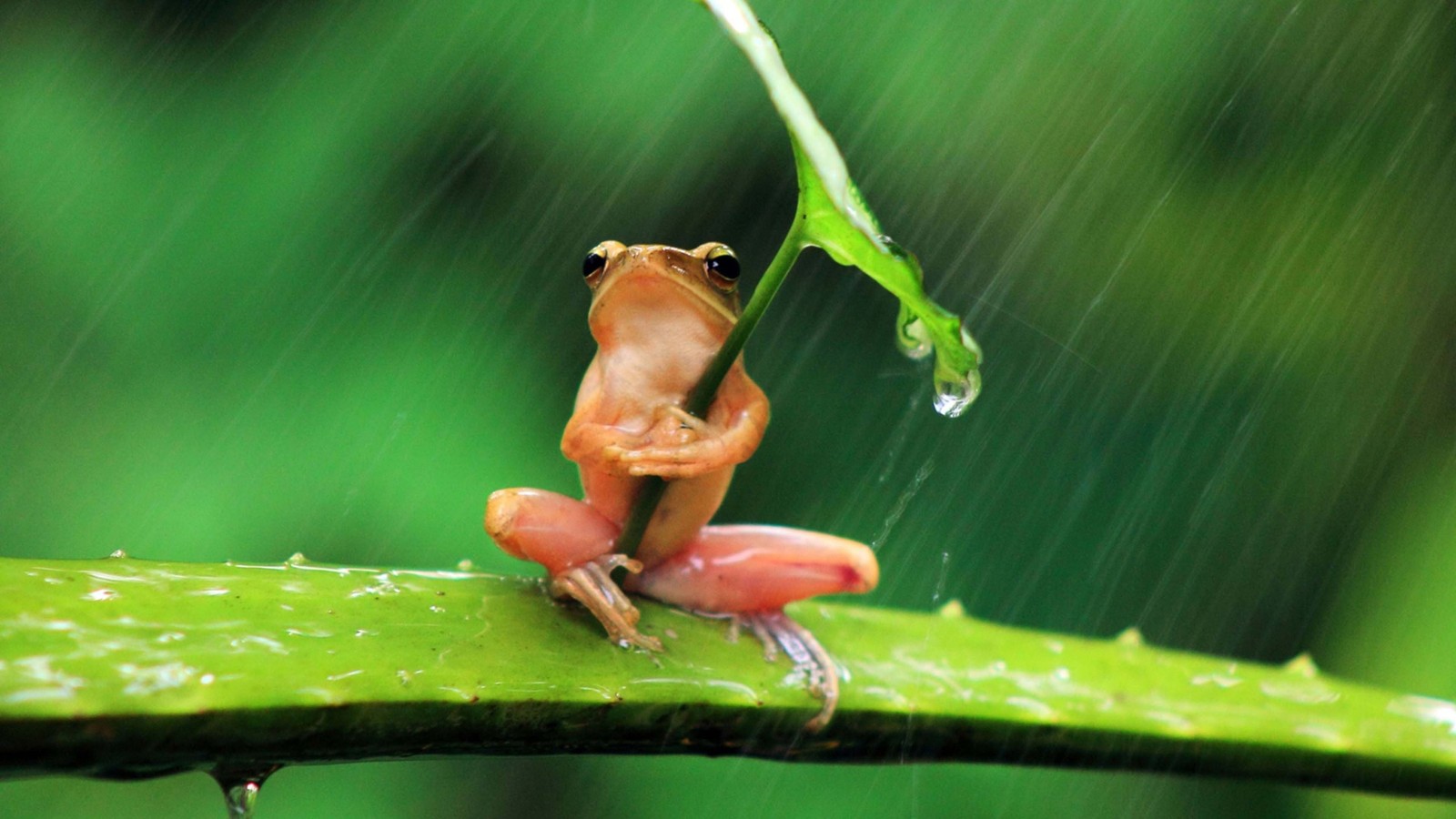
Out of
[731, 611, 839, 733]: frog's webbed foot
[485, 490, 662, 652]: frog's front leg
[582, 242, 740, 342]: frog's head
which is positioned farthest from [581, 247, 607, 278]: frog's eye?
[731, 611, 839, 733]: frog's webbed foot

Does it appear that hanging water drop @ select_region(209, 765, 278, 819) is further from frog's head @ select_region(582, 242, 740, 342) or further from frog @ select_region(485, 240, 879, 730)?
frog's head @ select_region(582, 242, 740, 342)

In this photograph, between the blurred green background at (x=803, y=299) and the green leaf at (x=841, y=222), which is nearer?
the green leaf at (x=841, y=222)

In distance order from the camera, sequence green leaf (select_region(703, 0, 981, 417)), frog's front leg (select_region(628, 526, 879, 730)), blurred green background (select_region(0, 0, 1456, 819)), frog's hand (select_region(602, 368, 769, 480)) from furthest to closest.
→ blurred green background (select_region(0, 0, 1456, 819)) → frog's front leg (select_region(628, 526, 879, 730)) → frog's hand (select_region(602, 368, 769, 480)) → green leaf (select_region(703, 0, 981, 417))

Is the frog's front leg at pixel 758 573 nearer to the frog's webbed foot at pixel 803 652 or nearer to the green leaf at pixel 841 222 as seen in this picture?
the frog's webbed foot at pixel 803 652

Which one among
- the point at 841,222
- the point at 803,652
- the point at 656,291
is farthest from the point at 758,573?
the point at 841,222

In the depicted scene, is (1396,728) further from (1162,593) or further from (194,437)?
(194,437)

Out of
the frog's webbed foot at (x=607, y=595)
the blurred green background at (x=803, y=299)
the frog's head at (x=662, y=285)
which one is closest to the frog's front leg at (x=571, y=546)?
the frog's webbed foot at (x=607, y=595)

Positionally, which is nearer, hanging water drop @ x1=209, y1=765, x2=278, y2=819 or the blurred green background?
hanging water drop @ x1=209, y1=765, x2=278, y2=819
